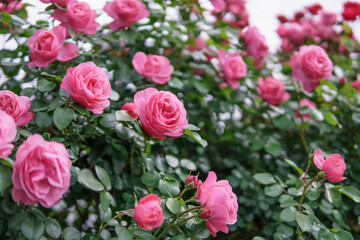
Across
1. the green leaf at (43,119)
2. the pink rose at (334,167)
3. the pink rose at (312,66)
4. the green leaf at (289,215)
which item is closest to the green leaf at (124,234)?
the green leaf at (43,119)

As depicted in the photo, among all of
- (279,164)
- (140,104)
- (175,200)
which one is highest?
(140,104)

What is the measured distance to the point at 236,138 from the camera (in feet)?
5.24

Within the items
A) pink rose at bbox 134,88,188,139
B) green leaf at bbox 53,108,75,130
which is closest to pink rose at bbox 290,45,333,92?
pink rose at bbox 134,88,188,139

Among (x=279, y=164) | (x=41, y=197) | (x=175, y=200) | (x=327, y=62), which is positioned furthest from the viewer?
(x=279, y=164)

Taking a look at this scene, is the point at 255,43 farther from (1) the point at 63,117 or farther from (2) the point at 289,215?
(1) the point at 63,117

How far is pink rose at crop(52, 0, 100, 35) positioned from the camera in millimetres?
1052

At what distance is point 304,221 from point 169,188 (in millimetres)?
387

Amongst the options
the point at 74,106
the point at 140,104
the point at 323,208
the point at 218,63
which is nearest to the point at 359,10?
the point at 218,63

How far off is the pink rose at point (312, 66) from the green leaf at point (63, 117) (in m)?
0.94

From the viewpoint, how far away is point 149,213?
2.26 feet

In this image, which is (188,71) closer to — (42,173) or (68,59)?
(68,59)

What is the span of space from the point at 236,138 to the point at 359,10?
3.39ft

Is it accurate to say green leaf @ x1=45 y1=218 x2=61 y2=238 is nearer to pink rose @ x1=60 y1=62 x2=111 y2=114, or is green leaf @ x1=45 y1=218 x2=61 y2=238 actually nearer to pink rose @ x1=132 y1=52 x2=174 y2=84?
pink rose @ x1=60 y1=62 x2=111 y2=114

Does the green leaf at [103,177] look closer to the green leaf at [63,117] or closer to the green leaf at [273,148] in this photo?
the green leaf at [63,117]
